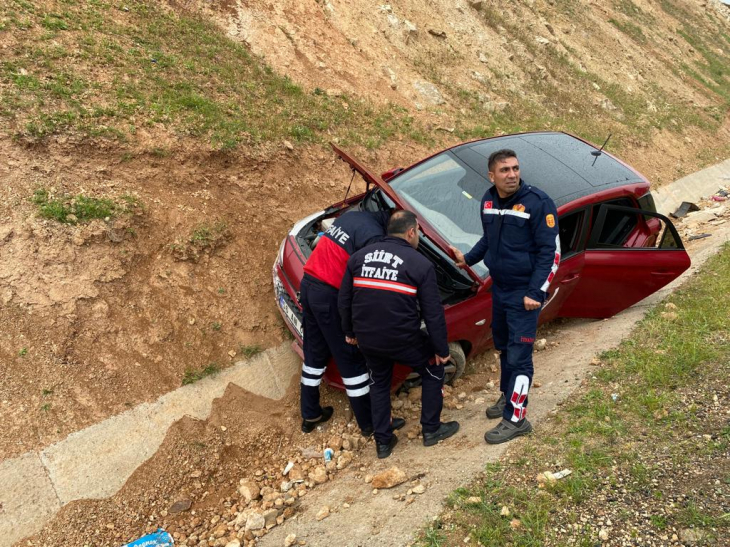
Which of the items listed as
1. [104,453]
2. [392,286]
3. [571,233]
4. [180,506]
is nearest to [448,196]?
[571,233]

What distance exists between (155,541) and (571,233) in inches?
160

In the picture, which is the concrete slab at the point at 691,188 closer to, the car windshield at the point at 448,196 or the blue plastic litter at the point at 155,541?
the car windshield at the point at 448,196

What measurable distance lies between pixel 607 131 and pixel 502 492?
39.9 feet

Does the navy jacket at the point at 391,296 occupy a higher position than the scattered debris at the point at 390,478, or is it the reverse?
the navy jacket at the point at 391,296

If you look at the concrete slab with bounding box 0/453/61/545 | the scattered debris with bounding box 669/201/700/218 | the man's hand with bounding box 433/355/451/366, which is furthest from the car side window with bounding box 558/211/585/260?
the scattered debris with bounding box 669/201/700/218

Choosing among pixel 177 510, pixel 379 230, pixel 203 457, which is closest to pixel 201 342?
pixel 203 457

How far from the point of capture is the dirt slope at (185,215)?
163 inches

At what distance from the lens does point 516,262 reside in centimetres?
335

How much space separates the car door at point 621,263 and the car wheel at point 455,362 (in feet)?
4.30

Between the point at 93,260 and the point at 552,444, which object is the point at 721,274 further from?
the point at 93,260

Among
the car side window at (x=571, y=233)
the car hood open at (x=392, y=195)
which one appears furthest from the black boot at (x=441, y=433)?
the car side window at (x=571, y=233)

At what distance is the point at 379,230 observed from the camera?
3.60 meters

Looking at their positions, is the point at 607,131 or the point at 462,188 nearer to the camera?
the point at 462,188

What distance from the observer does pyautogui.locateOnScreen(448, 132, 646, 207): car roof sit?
458cm
